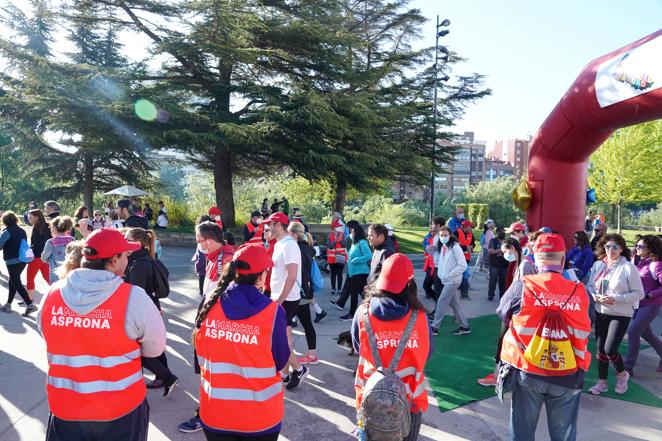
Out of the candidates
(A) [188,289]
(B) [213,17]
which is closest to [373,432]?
(A) [188,289]

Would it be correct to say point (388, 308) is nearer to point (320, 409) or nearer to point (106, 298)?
point (106, 298)

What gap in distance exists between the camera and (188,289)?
33.2 ft

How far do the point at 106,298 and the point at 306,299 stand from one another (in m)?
3.42

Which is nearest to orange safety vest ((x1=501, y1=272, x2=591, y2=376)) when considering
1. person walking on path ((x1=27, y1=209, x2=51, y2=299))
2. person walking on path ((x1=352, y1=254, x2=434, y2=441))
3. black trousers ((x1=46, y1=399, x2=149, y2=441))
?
person walking on path ((x1=352, y1=254, x2=434, y2=441))

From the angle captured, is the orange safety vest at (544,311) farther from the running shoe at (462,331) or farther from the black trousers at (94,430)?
the running shoe at (462,331)

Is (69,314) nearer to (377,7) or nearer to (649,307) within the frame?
(649,307)

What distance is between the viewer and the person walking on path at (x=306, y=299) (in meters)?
5.60

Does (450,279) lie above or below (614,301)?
below

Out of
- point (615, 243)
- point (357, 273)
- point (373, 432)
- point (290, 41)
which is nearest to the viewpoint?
point (373, 432)

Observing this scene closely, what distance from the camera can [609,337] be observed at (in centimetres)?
504

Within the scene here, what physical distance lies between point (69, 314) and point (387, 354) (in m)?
1.76

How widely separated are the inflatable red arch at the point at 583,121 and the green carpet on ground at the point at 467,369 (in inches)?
98.3

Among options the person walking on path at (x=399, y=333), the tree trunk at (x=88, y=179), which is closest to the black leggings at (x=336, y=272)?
the person walking on path at (x=399, y=333)

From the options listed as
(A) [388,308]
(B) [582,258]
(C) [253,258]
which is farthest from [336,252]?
(C) [253,258]
